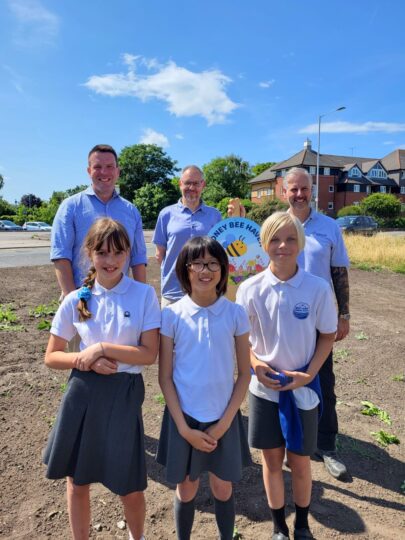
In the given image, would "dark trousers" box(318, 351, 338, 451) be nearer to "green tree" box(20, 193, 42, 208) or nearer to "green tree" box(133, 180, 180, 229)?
"green tree" box(133, 180, 180, 229)

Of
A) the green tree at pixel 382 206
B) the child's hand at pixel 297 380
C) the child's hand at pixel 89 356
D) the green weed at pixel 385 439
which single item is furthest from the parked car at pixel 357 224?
the child's hand at pixel 89 356

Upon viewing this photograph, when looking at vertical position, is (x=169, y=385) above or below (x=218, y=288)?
below

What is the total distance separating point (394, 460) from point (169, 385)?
2414 millimetres

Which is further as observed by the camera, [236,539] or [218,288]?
[236,539]

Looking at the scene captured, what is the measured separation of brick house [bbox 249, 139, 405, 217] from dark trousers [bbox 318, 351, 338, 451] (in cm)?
5471

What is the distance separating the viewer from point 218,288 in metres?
2.18

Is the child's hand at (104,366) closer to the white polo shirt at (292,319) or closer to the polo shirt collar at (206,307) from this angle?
the polo shirt collar at (206,307)

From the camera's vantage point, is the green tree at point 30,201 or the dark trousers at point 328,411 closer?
the dark trousers at point 328,411

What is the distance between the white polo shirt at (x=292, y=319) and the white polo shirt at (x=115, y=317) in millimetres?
A: 648

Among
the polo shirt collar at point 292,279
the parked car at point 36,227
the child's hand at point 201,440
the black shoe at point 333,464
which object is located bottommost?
the black shoe at point 333,464

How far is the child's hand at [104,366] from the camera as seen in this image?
6.33ft

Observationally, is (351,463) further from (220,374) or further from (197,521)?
(220,374)

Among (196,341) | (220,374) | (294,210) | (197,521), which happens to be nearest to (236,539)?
(197,521)

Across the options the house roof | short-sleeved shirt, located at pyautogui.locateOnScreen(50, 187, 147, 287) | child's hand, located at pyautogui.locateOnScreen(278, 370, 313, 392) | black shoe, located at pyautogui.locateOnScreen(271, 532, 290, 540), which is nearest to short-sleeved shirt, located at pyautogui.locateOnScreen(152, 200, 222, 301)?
short-sleeved shirt, located at pyautogui.locateOnScreen(50, 187, 147, 287)
